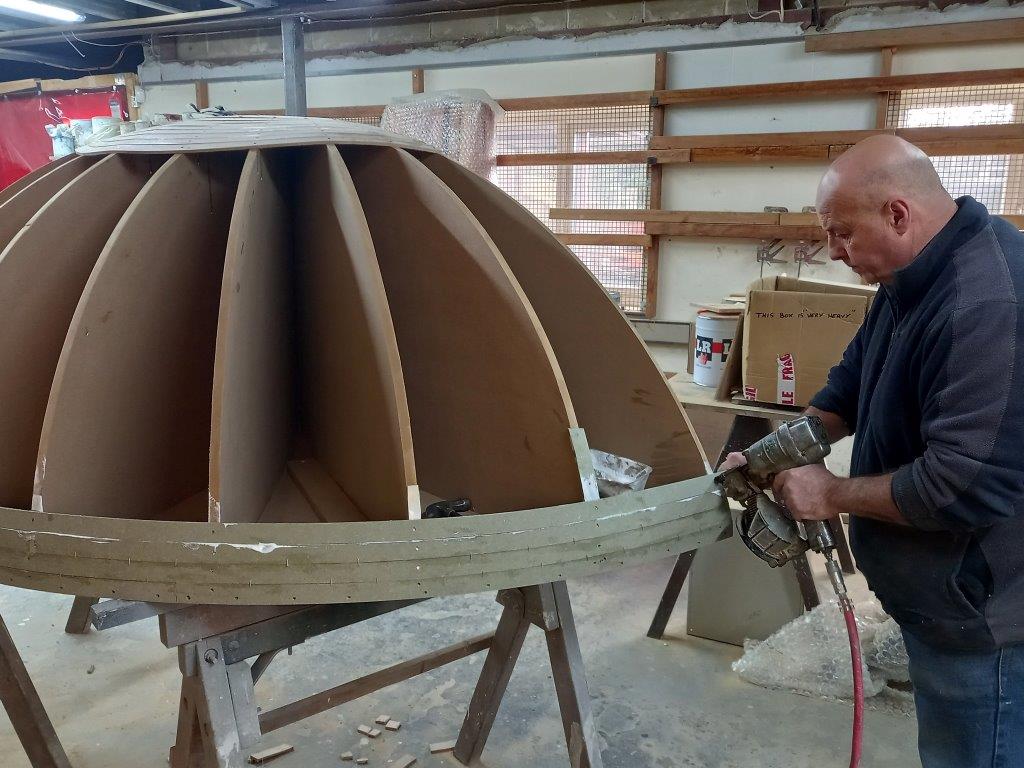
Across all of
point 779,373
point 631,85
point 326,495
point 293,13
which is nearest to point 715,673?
point 779,373

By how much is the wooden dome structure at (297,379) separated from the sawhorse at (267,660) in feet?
0.76

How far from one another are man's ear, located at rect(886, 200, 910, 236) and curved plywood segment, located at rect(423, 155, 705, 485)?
0.66 metres

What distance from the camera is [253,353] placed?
5.99ft

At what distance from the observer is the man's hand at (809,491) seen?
184cm

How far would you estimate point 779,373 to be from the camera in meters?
3.65

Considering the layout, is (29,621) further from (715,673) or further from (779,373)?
(779,373)

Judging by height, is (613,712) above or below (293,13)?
below

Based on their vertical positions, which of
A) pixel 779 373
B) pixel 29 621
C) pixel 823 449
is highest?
pixel 823 449

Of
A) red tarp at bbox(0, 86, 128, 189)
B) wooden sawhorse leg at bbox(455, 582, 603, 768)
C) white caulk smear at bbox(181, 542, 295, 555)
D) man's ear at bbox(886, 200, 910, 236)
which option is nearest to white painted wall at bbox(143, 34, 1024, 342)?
red tarp at bbox(0, 86, 128, 189)

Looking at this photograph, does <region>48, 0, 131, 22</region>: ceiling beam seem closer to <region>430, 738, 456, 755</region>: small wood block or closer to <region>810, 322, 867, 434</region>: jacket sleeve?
<region>430, 738, 456, 755</region>: small wood block

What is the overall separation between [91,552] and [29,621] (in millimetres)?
3106

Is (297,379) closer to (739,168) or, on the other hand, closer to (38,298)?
(38,298)

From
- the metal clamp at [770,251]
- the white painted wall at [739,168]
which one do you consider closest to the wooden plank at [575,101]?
the white painted wall at [739,168]

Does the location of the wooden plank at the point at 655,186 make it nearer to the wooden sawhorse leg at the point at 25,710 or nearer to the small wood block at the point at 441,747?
the small wood block at the point at 441,747
